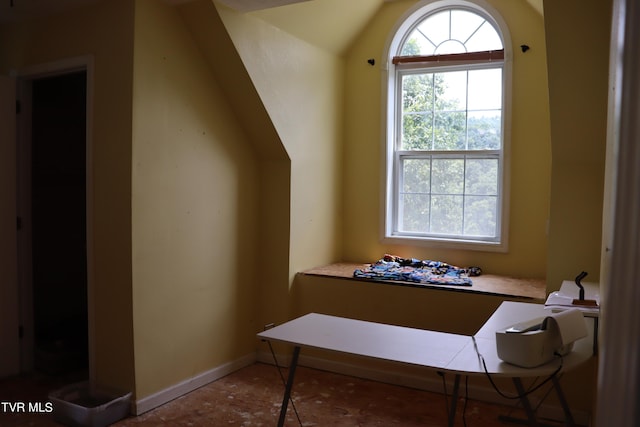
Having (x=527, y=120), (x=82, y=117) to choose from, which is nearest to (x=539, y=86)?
(x=527, y=120)

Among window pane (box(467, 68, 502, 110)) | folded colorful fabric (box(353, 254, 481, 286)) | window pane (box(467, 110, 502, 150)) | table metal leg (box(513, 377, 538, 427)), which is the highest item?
window pane (box(467, 68, 502, 110))

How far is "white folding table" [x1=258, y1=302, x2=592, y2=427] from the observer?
85.8 inches

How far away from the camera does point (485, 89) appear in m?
4.53

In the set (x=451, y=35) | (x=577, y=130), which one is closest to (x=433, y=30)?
(x=451, y=35)

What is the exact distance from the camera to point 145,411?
3.48 m

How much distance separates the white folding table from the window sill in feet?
1.84

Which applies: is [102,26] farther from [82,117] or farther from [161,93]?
[82,117]

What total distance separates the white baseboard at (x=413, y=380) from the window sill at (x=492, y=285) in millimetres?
644

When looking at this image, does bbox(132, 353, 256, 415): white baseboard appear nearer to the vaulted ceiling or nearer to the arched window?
the arched window

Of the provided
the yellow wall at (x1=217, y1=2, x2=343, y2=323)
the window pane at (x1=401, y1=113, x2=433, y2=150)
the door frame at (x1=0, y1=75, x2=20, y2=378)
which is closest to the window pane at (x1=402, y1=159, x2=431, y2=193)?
the window pane at (x1=401, y1=113, x2=433, y2=150)

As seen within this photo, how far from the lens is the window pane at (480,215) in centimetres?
454

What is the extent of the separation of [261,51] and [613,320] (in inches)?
142

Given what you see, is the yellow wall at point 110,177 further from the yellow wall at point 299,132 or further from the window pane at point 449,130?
the window pane at point 449,130

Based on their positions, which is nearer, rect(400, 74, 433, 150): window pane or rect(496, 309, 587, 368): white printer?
rect(496, 309, 587, 368): white printer
